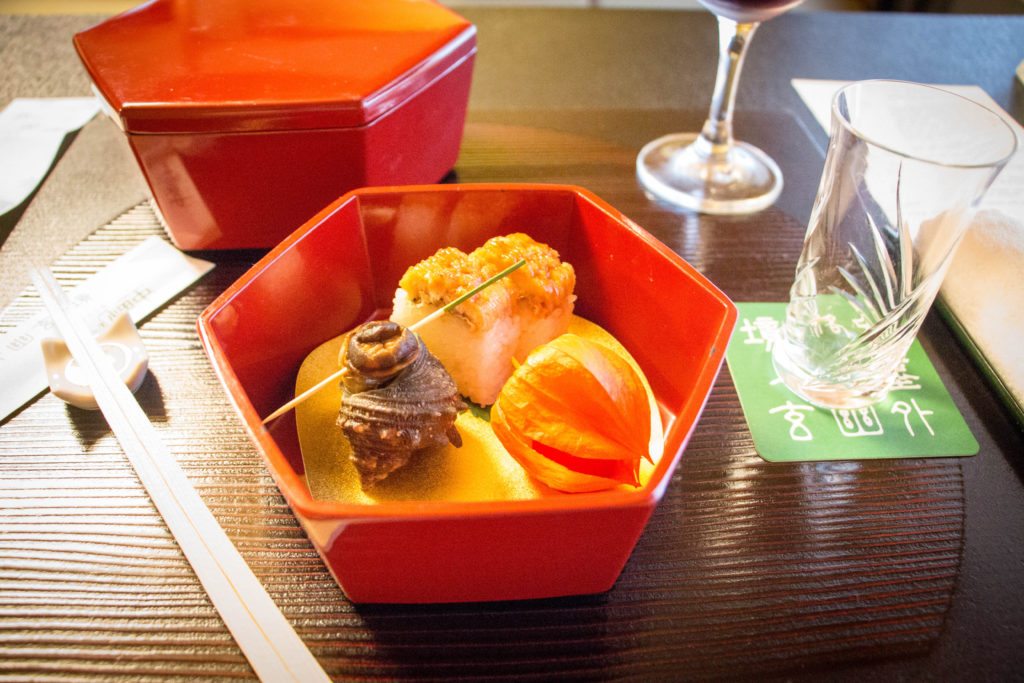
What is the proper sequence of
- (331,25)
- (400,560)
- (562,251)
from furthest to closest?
(331,25)
(562,251)
(400,560)

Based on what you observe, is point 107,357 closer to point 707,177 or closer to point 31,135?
point 31,135

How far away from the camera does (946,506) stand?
55 cm

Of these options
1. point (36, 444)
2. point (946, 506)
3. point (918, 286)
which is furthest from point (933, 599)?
point (36, 444)

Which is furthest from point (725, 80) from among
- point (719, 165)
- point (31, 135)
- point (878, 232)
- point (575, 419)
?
point (31, 135)

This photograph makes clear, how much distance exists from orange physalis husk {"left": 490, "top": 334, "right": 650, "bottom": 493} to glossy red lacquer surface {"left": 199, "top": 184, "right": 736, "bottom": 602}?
0.05 meters

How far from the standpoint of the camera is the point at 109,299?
70cm

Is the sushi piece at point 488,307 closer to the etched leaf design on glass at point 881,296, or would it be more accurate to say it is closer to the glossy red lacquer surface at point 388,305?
the glossy red lacquer surface at point 388,305

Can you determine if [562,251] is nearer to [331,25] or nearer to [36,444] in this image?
[331,25]

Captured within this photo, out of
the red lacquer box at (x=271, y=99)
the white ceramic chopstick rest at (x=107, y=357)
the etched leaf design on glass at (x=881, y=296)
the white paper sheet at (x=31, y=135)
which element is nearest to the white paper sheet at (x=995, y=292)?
the etched leaf design on glass at (x=881, y=296)

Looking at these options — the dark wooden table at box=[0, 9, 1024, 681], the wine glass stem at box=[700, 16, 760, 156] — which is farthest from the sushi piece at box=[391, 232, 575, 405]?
the wine glass stem at box=[700, 16, 760, 156]

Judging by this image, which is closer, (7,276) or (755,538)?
(755,538)

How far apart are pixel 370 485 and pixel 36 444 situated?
296 mm

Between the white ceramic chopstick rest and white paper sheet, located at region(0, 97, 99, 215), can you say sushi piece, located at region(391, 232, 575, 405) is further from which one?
white paper sheet, located at region(0, 97, 99, 215)

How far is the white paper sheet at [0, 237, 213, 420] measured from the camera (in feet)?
2.02
